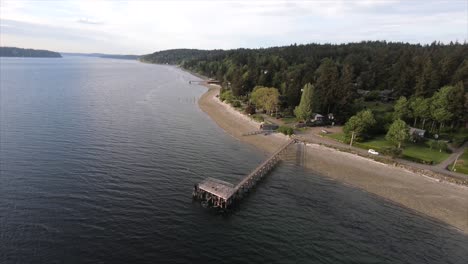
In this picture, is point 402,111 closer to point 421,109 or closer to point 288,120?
point 421,109

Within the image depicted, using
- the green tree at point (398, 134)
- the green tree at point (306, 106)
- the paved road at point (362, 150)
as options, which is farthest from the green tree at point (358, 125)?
the green tree at point (306, 106)

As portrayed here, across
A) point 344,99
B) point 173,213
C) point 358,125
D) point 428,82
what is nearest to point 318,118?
point 344,99

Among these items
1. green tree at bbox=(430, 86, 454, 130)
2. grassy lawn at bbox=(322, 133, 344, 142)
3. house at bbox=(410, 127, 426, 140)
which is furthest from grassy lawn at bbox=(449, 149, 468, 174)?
grassy lawn at bbox=(322, 133, 344, 142)

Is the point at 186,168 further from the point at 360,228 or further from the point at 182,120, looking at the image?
the point at 182,120

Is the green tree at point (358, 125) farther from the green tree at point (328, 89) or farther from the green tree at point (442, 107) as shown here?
the green tree at point (442, 107)

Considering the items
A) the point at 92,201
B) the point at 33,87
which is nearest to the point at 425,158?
the point at 92,201
